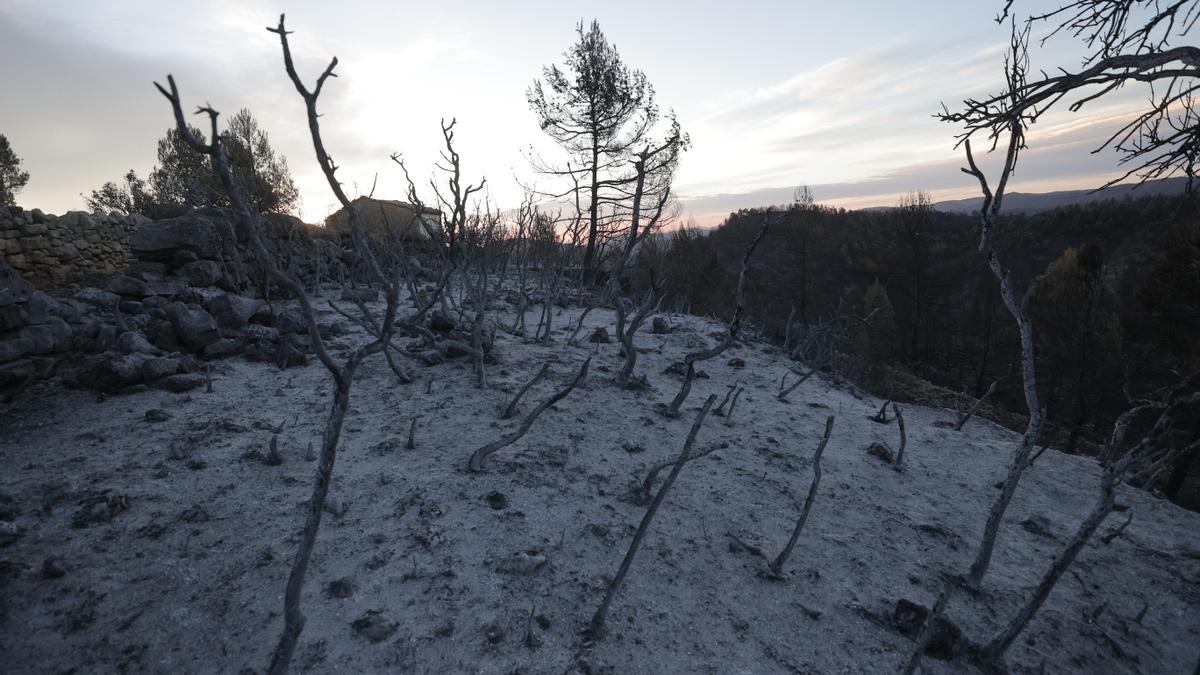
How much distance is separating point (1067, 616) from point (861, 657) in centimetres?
203

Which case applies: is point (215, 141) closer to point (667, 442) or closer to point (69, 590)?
point (69, 590)

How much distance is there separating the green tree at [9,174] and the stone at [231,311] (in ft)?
65.4

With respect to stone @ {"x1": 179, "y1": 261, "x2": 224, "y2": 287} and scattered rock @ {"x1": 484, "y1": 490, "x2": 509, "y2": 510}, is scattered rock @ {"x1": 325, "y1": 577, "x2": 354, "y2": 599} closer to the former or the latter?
scattered rock @ {"x1": 484, "y1": 490, "x2": 509, "y2": 510}

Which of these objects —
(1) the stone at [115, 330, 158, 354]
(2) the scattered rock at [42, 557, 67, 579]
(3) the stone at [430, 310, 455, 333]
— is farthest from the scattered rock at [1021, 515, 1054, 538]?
(1) the stone at [115, 330, 158, 354]

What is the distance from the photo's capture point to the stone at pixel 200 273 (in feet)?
28.2

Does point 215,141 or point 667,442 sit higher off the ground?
point 215,141

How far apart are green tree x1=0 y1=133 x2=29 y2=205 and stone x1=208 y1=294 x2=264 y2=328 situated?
19.9 m

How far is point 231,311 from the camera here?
7.19 meters

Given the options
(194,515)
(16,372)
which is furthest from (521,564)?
(16,372)

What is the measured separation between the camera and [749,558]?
388 centimetres

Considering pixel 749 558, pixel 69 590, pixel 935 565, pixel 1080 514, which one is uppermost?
pixel 69 590

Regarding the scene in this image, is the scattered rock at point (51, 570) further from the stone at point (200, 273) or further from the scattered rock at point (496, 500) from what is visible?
the stone at point (200, 273)

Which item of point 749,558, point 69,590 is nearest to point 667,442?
point 749,558

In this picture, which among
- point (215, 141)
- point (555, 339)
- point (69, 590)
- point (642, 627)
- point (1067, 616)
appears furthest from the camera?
point (555, 339)
